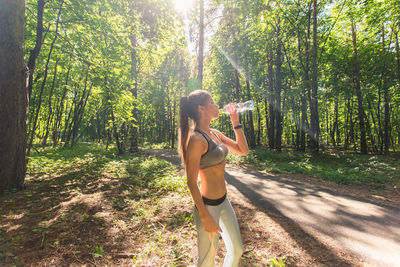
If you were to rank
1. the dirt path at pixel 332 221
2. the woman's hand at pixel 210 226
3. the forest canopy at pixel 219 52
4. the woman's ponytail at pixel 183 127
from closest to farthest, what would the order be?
the woman's hand at pixel 210 226, the woman's ponytail at pixel 183 127, the dirt path at pixel 332 221, the forest canopy at pixel 219 52

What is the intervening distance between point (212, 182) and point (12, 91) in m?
6.33

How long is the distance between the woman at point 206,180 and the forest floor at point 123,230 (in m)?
1.39

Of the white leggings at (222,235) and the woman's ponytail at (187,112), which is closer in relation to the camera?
the white leggings at (222,235)

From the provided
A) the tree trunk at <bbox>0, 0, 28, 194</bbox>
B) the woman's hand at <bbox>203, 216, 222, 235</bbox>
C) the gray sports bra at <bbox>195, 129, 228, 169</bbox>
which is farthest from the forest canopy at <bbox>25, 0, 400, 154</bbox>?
the woman's hand at <bbox>203, 216, 222, 235</bbox>

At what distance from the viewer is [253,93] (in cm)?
2330

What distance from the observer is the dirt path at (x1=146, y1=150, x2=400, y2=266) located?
10.4 ft

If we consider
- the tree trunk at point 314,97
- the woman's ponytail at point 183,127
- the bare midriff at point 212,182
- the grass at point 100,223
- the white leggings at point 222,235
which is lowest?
the grass at point 100,223

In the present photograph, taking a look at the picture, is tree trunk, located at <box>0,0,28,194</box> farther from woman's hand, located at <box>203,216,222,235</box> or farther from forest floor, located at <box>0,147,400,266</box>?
woman's hand, located at <box>203,216,222,235</box>

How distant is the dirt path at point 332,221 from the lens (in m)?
3.17

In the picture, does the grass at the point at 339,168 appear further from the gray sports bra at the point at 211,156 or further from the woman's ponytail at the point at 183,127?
the woman's ponytail at the point at 183,127

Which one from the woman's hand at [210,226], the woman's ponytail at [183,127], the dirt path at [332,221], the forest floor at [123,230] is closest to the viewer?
the woman's hand at [210,226]

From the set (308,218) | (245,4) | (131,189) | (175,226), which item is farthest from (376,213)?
(245,4)

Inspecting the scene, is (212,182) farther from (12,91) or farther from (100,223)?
(12,91)

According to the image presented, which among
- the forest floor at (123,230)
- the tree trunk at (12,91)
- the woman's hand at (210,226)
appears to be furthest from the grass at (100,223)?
the woman's hand at (210,226)
